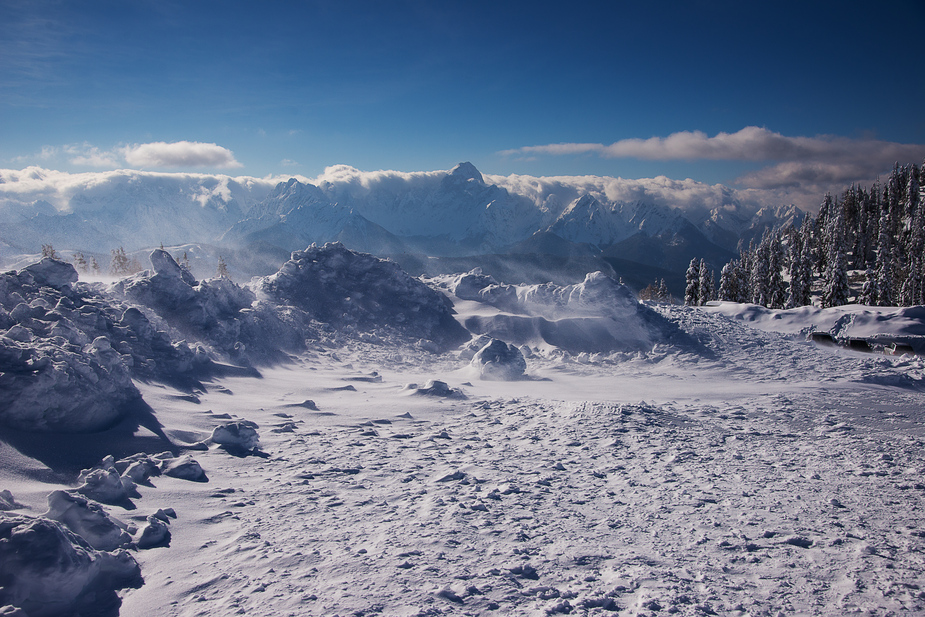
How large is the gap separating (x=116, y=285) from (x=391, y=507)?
21.5m

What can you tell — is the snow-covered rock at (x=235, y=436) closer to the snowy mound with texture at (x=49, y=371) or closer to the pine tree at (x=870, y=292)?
the snowy mound with texture at (x=49, y=371)

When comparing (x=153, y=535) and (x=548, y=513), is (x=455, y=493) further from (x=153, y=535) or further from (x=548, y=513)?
(x=153, y=535)

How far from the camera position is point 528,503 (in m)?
8.06

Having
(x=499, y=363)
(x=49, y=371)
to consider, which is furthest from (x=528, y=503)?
(x=499, y=363)

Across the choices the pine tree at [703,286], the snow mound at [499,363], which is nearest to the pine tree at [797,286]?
the pine tree at [703,286]

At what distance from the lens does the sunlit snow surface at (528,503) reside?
551 cm

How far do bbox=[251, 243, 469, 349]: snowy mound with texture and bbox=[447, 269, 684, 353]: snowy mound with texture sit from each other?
267 cm

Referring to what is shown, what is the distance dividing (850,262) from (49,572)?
4274 inches

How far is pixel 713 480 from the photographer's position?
30.2 ft

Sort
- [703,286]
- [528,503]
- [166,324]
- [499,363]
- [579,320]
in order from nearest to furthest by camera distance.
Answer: [528,503] < [166,324] < [499,363] < [579,320] < [703,286]

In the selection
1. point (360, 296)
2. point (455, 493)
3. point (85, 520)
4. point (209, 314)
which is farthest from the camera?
point (360, 296)

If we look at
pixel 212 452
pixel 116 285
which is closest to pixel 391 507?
pixel 212 452

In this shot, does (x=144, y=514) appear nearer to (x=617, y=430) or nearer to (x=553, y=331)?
(x=617, y=430)

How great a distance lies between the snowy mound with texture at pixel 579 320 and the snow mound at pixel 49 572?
23789mm
